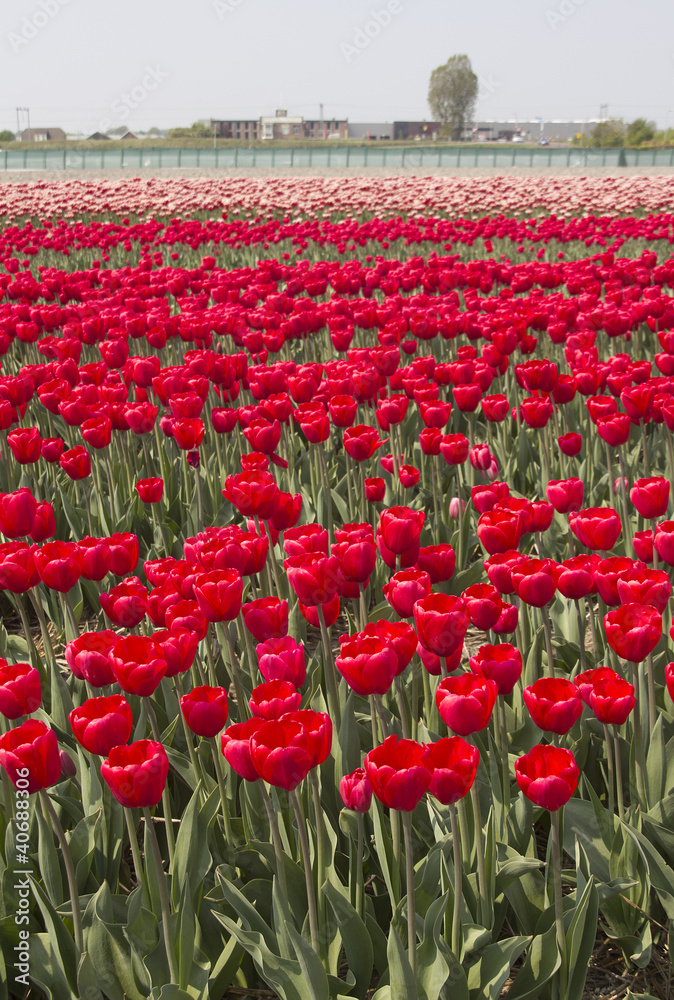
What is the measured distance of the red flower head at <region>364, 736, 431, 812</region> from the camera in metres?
1.35

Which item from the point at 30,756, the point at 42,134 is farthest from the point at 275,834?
the point at 42,134

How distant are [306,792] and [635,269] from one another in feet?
17.7

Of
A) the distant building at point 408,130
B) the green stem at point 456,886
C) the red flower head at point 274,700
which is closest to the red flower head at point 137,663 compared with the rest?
the red flower head at point 274,700

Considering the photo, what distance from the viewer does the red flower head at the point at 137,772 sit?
4.64 ft

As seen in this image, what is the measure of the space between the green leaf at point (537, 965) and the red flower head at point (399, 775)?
58cm

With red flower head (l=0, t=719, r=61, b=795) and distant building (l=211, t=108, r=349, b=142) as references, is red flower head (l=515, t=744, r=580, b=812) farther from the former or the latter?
distant building (l=211, t=108, r=349, b=142)

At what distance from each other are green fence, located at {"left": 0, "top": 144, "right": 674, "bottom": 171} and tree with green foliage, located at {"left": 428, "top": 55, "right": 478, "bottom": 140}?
316 ft

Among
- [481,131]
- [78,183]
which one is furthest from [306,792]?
[481,131]

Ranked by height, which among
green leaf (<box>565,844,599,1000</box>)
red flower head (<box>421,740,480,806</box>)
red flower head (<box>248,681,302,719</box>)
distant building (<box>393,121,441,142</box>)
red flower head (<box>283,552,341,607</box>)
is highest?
distant building (<box>393,121,441,142</box>)

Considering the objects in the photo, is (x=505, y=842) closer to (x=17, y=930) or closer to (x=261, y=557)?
(x=261, y=557)

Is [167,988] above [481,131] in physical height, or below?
below

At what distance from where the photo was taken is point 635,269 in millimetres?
6156

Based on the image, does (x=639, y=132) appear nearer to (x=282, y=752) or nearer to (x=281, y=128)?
(x=281, y=128)

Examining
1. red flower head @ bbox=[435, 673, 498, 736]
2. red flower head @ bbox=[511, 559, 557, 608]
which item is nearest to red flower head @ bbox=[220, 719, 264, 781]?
red flower head @ bbox=[435, 673, 498, 736]
